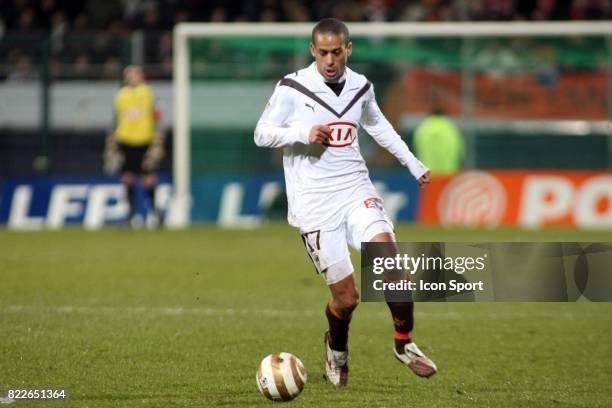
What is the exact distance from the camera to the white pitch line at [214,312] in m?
10.2

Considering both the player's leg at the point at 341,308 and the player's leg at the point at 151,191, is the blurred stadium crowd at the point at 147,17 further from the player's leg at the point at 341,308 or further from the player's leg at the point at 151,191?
the player's leg at the point at 341,308

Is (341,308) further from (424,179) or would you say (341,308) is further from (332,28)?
(332,28)

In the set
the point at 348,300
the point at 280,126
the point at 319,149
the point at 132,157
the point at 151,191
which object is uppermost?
the point at 280,126

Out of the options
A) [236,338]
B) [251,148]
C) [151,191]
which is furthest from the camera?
[251,148]

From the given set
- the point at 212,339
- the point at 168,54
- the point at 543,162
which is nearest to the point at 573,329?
the point at 212,339

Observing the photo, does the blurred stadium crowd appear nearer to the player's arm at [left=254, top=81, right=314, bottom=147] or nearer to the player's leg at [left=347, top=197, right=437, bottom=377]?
the player's arm at [left=254, top=81, right=314, bottom=147]

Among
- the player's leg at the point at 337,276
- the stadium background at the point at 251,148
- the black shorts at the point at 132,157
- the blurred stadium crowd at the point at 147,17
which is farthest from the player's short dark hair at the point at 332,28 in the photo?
the blurred stadium crowd at the point at 147,17

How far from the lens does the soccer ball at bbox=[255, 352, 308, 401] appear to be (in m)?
6.57

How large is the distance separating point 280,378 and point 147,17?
17.9 meters

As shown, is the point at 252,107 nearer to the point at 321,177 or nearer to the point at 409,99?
the point at 409,99

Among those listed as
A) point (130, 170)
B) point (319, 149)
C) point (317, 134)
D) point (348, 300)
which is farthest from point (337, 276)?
point (130, 170)

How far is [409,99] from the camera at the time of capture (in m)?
20.0

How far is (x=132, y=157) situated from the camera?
715 inches

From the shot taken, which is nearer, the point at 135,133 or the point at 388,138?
the point at 388,138
